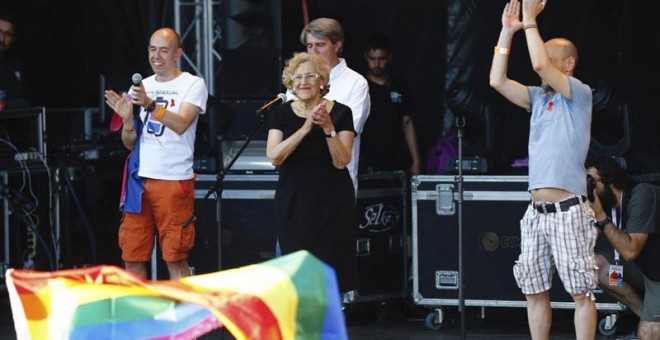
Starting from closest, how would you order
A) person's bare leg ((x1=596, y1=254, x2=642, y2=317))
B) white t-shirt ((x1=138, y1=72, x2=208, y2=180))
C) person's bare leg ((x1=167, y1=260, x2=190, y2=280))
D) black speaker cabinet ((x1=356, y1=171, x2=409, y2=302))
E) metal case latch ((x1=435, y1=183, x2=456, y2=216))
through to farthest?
white t-shirt ((x1=138, y1=72, x2=208, y2=180)) → person's bare leg ((x1=167, y1=260, x2=190, y2=280)) → person's bare leg ((x1=596, y1=254, x2=642, y2=317)) → metal case latch ((x1=435, y1=183, x2=456, y2=216)) → black speaker cabinet ((x1=356, y1=171, x2=409, y2=302))

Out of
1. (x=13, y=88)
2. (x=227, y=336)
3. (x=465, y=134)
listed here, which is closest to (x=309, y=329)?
(x=227, y=336)

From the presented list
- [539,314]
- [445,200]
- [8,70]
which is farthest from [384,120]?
[539,314]

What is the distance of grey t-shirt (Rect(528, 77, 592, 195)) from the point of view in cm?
624

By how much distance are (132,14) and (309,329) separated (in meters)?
6.88

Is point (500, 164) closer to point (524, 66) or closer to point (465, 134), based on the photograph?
point (465, 134)

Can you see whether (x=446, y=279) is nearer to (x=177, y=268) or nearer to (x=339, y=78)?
(x=177, y=268)

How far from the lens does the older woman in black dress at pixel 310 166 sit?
624cm

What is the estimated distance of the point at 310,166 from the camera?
628cm

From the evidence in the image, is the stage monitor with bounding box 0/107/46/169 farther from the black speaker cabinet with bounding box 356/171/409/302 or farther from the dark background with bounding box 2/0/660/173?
the black speaker cabinet with bounding box 356/171/409/302

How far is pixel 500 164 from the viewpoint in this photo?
843 centimetres

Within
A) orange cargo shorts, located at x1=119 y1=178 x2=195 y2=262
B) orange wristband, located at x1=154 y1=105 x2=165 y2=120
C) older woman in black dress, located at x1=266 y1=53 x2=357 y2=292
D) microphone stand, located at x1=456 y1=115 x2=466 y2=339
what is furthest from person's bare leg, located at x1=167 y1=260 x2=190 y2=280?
microphone stand, located at x1=456 y1=115 x2=466 y2=339

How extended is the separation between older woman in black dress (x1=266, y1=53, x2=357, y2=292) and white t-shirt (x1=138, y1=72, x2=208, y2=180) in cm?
99

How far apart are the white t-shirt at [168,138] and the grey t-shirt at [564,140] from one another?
1.94 meters

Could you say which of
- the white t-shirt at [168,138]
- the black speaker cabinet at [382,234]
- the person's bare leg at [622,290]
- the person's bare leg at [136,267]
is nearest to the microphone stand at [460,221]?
the black speaker cabinet at [382,234]
